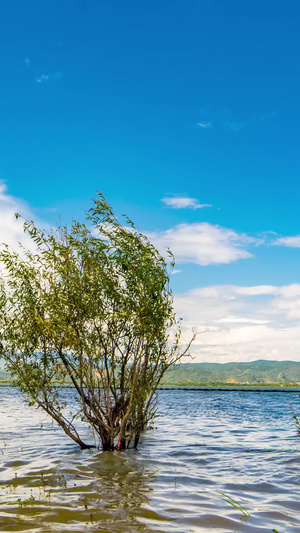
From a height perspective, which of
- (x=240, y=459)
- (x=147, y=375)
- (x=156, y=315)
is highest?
(x=156, y=315)

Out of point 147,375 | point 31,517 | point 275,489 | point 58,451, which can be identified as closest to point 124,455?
point 147,375

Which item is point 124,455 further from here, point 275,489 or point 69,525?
point 69,525

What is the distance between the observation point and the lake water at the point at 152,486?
11.8 metres

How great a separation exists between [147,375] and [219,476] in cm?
470

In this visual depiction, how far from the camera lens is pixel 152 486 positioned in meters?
16.1

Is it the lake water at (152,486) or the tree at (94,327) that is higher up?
the tree at (94,327)

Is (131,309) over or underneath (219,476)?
over

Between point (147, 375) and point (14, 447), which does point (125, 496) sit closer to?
point (147, 375)

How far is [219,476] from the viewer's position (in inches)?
726

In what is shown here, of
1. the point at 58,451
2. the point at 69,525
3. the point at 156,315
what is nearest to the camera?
the point at 69,525

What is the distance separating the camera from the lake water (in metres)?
11.8

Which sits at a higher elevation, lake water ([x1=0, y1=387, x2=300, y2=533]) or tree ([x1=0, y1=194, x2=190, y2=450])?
tree ([x1=0, y1=194, x2=190, y2=450])

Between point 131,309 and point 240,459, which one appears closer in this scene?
point 131,309

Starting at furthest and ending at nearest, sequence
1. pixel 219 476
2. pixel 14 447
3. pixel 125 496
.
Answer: pixel 14 447 → pixel 219 476 → pixel 125 496
